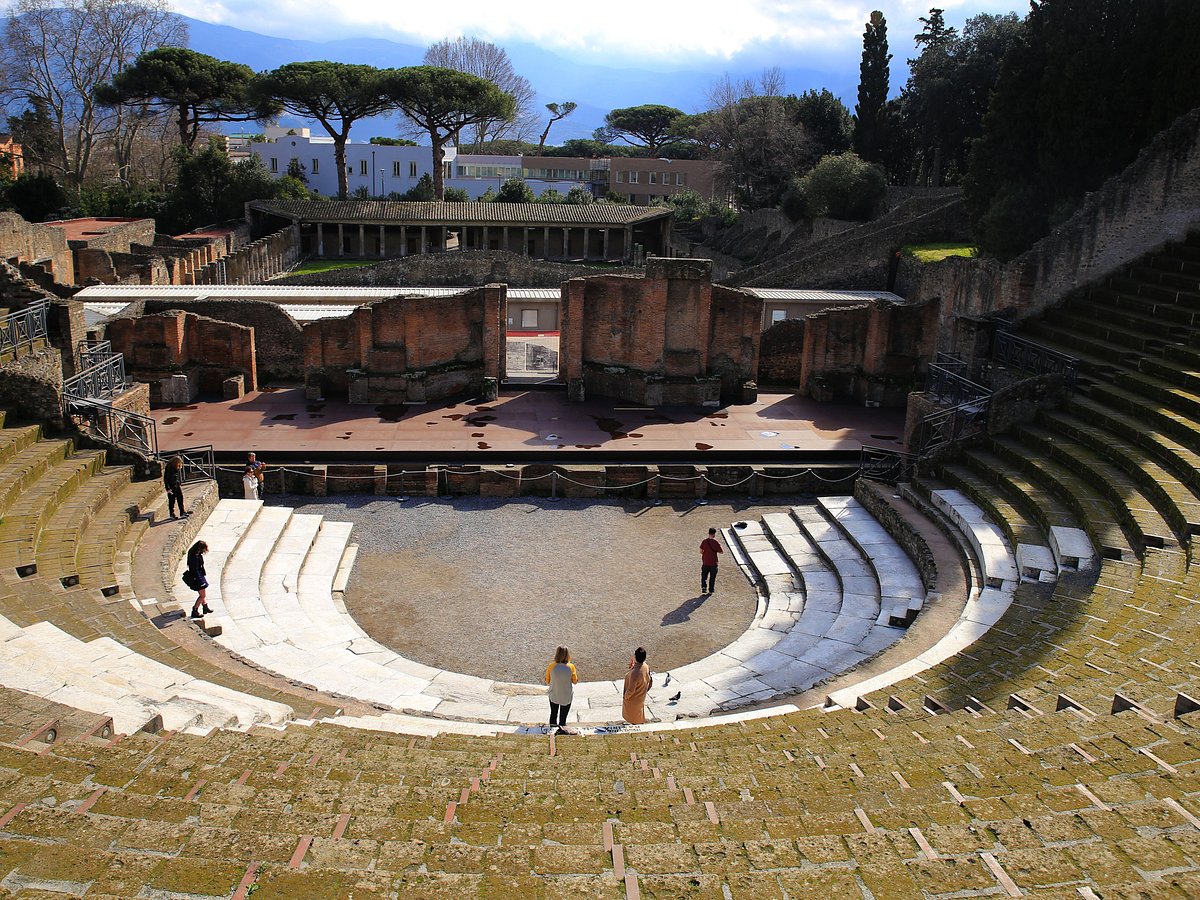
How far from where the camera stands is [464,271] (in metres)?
49.8

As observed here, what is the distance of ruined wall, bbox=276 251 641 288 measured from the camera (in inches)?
1935

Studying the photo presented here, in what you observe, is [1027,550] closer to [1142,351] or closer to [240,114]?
[1142,351]

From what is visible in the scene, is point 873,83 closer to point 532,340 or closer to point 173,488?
point 532,340

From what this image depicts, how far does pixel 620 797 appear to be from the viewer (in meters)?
7.65

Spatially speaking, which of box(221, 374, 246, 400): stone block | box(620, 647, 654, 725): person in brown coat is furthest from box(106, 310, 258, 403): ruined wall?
box(620, 647, 654, 725): person in brown coat

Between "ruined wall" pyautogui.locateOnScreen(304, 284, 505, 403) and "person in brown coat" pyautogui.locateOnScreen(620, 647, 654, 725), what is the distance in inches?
626

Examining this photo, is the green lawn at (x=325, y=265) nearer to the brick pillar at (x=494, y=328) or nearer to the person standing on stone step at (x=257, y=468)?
the brick pillar at (x=494, y=328)

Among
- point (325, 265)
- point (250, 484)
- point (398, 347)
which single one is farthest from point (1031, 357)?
point (325, 265)

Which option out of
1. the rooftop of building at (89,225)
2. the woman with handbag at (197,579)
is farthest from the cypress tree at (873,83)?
the woman with handbag at (197,579)

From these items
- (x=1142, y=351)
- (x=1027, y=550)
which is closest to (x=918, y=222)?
(x=1142, y=351)

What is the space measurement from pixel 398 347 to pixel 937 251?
918 inches

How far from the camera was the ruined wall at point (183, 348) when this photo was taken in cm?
2556

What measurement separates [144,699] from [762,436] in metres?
16.2

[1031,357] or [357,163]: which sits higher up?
[357,163]
